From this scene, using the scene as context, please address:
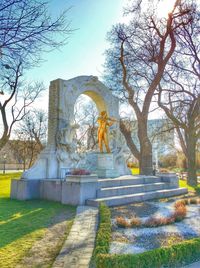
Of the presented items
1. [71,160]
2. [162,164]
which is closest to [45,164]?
[71,160]

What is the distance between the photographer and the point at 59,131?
44.1ft

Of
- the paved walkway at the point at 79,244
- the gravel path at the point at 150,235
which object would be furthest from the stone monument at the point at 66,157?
the gravel path at the point at 150,235

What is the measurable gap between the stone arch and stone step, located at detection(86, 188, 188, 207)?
3415 millimetres

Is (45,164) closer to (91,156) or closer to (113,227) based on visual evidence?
(91,156)

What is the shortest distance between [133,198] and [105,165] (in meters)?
3.60

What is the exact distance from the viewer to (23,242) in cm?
568

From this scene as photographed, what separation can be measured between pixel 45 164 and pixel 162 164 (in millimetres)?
40261

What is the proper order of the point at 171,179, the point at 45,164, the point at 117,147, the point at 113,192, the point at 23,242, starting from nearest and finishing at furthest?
the point at 23,242
the point at 113,192
the point at 45,164
the point at 171,179
the point at 117,147

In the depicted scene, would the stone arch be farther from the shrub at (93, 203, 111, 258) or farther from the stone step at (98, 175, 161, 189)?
the shrub at (93, 203, 111, 258)

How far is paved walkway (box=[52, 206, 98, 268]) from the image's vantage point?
448 cm

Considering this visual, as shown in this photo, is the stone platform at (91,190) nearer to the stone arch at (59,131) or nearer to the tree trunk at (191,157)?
the stone arch at (59,131)

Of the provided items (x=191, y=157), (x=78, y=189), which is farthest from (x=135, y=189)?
(x=191, y=157)

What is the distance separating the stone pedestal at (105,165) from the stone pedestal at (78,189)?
353 cm

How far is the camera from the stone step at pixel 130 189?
11.0 m
